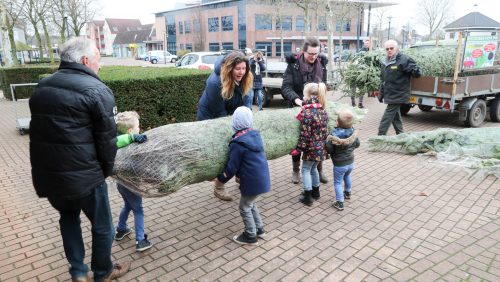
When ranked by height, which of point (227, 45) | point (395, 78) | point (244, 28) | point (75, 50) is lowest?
point (395, 78)

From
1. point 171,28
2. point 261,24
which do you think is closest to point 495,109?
point 261,24

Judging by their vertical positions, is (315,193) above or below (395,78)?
below

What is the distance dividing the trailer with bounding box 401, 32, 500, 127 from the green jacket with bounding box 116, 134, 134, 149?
288 inches

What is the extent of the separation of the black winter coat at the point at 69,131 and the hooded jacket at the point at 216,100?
171 centimetres

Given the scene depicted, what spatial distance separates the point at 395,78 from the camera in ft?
23.8

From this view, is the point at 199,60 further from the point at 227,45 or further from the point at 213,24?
the point at 213,24

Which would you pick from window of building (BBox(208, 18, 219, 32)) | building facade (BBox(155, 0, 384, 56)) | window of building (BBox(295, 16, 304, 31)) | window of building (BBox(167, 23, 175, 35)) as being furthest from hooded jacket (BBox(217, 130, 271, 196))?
window of building (BBox(167, 23, 175, 35))

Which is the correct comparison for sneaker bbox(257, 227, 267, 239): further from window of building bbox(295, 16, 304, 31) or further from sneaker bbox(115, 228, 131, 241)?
window of building bbox(295, 16, 304, 31)

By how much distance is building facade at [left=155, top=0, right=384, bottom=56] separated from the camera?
5550cm

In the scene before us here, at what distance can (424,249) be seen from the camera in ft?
11.8

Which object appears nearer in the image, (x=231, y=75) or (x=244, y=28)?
(x=231, y=75)

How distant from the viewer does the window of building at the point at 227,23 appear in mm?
58525

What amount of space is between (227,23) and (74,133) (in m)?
59.6

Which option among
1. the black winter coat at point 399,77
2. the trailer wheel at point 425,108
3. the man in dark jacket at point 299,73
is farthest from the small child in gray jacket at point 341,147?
the trailer wheel at point 425,108
